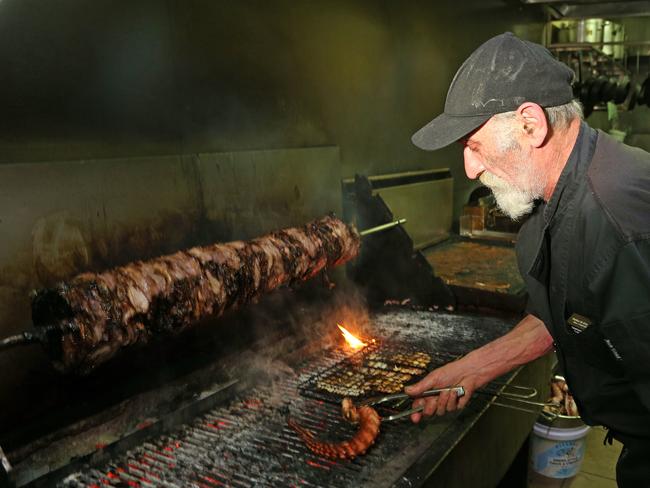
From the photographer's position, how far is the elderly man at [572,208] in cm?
156

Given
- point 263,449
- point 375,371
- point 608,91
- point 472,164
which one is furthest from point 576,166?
point 608,91

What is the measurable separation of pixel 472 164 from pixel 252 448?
4.61ft

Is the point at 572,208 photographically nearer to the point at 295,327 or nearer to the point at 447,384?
the point at 447,384

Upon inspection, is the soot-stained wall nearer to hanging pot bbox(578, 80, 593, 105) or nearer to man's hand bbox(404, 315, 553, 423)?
man's hand bbox(404, 315, 553, 423)

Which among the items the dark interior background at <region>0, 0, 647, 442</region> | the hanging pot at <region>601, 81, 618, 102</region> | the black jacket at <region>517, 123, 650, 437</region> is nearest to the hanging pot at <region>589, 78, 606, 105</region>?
the hanging pot at <region>601, 81, 618, 102</region>

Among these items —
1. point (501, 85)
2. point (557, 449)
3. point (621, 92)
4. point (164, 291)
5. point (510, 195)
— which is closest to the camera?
point (501, 85)

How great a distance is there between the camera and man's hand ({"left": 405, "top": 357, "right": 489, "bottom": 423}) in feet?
6.97

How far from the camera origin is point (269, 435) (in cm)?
213

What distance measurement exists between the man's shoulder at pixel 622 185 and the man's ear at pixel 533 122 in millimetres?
197

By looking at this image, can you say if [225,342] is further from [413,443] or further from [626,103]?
[626,103]

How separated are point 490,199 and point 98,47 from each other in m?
4.76

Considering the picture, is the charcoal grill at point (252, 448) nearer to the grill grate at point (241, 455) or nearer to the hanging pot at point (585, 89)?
the grill grate at point (241, 455)

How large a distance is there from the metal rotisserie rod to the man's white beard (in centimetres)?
121

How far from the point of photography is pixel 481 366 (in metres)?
2.32
